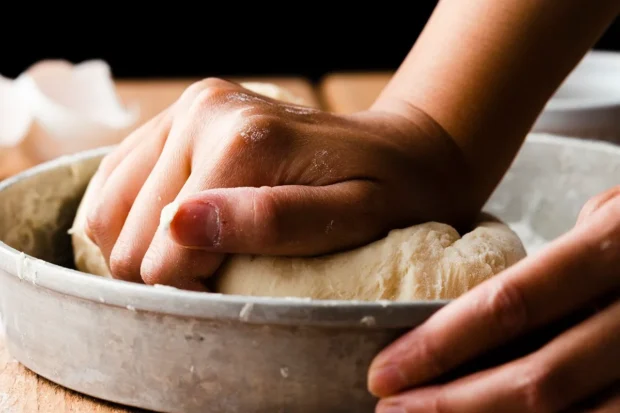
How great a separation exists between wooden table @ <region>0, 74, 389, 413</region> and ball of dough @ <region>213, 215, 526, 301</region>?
4.2 inches

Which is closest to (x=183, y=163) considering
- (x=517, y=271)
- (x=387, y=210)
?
(x=387, y=210)

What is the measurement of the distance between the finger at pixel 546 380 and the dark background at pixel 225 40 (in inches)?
78.6

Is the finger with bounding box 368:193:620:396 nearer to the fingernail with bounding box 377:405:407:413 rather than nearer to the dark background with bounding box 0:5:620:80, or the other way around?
the fingernail with bounding box 377:405:407:413

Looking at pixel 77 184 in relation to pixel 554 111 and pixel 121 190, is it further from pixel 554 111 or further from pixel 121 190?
pixel 554 111

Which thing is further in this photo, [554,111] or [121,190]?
[554,111]

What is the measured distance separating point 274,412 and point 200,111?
8.4 inches

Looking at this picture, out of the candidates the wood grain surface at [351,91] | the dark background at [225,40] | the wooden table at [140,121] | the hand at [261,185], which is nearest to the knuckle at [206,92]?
the hand at [261,185]

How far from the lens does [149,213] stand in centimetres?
51

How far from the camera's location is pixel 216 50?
229cm

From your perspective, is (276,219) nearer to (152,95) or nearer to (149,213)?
(149,213)

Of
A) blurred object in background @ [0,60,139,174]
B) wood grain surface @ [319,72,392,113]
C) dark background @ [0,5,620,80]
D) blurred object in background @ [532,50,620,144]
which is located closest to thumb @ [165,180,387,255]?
blurred object in background @ [532,50,620,144]

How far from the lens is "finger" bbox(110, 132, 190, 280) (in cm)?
51

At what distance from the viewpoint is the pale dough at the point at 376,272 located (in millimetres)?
476

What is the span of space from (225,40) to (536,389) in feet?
6.69
